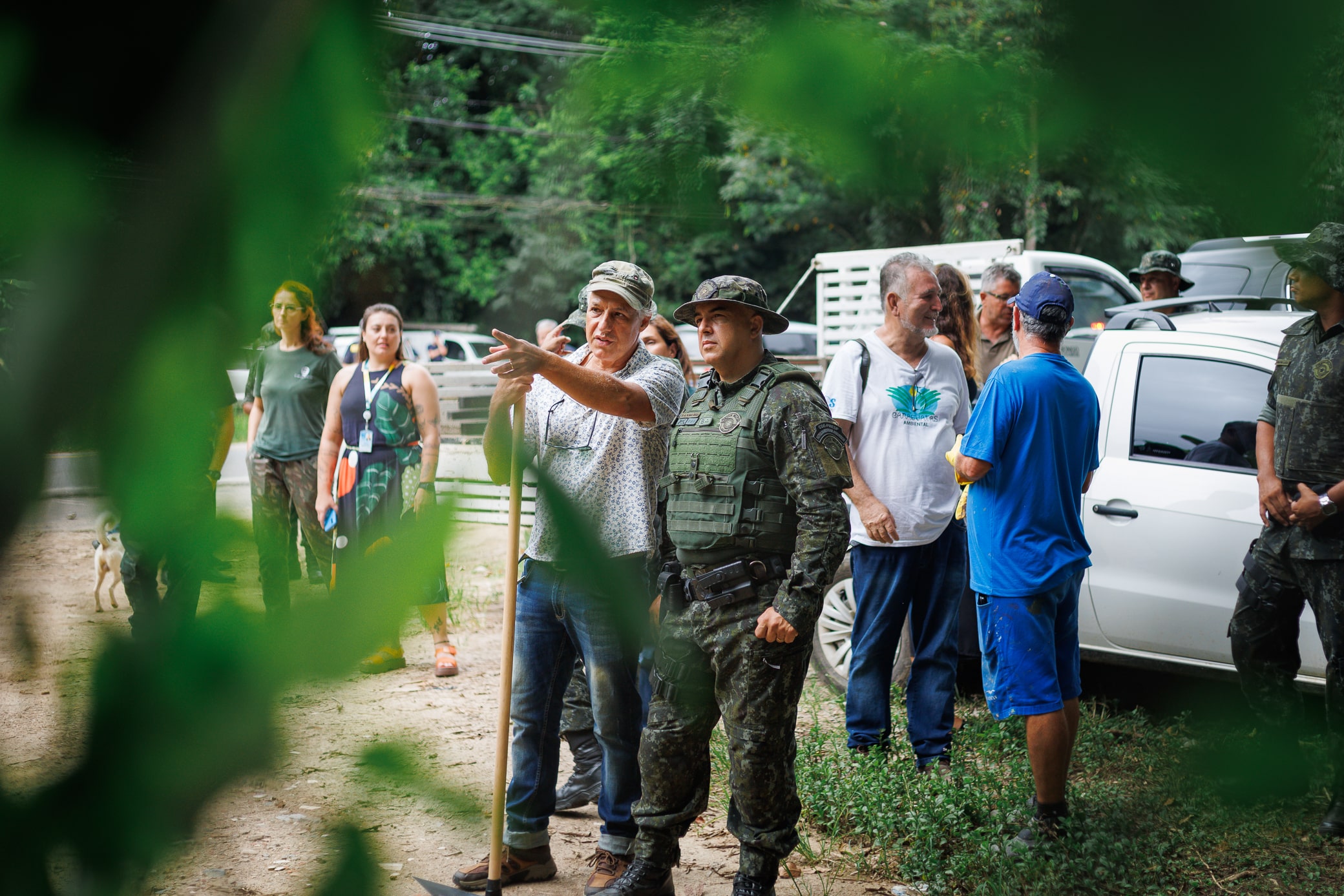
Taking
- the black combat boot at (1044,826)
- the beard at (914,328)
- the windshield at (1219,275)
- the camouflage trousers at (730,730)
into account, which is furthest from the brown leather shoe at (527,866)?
the windshield at (1219,275)

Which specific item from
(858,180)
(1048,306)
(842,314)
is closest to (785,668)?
(1048,306)

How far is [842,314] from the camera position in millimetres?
9133

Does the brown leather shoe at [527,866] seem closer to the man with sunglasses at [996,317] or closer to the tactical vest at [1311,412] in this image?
the tactical vest at [1311,412]

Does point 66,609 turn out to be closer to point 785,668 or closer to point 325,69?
point 325,69

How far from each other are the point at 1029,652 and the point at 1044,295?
1.09m

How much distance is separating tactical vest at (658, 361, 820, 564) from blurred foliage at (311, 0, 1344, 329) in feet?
7.47

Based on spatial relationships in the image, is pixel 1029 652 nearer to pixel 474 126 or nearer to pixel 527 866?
pixel 527 866

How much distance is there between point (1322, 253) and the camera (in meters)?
0.82

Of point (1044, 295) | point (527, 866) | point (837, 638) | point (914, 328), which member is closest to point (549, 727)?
point (527, 866)

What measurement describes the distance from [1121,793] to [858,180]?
3.49 m

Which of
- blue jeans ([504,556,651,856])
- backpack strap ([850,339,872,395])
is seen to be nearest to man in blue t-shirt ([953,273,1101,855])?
backpack strap ([850,339,872,395])

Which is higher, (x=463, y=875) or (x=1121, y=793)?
(x=463, y=875)

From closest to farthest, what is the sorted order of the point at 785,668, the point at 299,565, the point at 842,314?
the point at 299,565 < the point at 785,668 < the point at 842,314

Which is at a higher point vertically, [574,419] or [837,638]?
[574,419]
